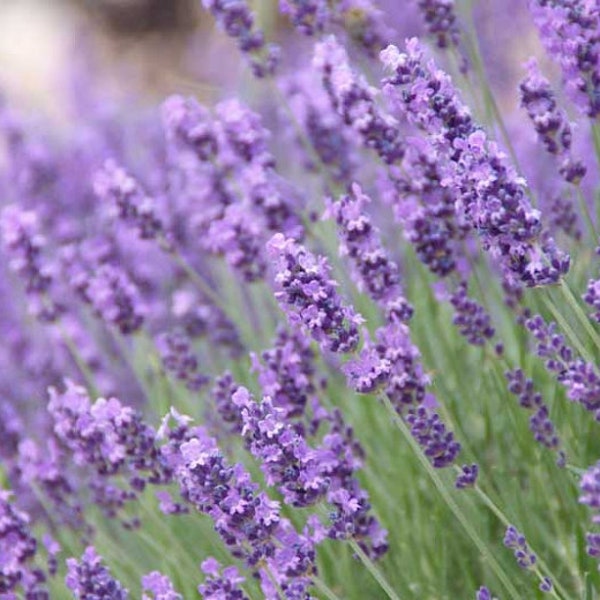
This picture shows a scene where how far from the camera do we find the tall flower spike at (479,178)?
5.88 feet

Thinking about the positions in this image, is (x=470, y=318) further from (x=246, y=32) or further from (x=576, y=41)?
(x=246, y=32)

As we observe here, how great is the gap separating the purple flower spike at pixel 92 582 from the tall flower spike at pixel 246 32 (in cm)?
131

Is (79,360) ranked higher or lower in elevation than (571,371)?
higher

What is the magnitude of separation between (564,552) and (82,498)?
4.93 ft

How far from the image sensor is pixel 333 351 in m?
1.94

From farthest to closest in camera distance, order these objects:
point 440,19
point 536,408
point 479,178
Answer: point 440,19 → point 536,408 → point 479,178

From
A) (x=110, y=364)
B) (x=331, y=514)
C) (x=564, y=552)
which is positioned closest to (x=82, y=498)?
(x=110, y=364)

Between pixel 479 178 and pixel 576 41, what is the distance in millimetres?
501

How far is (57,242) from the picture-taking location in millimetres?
3984

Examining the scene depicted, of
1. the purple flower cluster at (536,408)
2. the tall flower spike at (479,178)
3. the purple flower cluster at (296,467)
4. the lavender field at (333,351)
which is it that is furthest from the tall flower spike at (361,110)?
the purple flower cluster at (296,467)

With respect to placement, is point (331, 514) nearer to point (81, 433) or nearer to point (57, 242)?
point (81, 433)

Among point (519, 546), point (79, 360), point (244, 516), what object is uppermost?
point (79, 360)

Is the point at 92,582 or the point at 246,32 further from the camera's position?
the point at 246,32

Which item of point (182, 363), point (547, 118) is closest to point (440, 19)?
point (547, 118)
